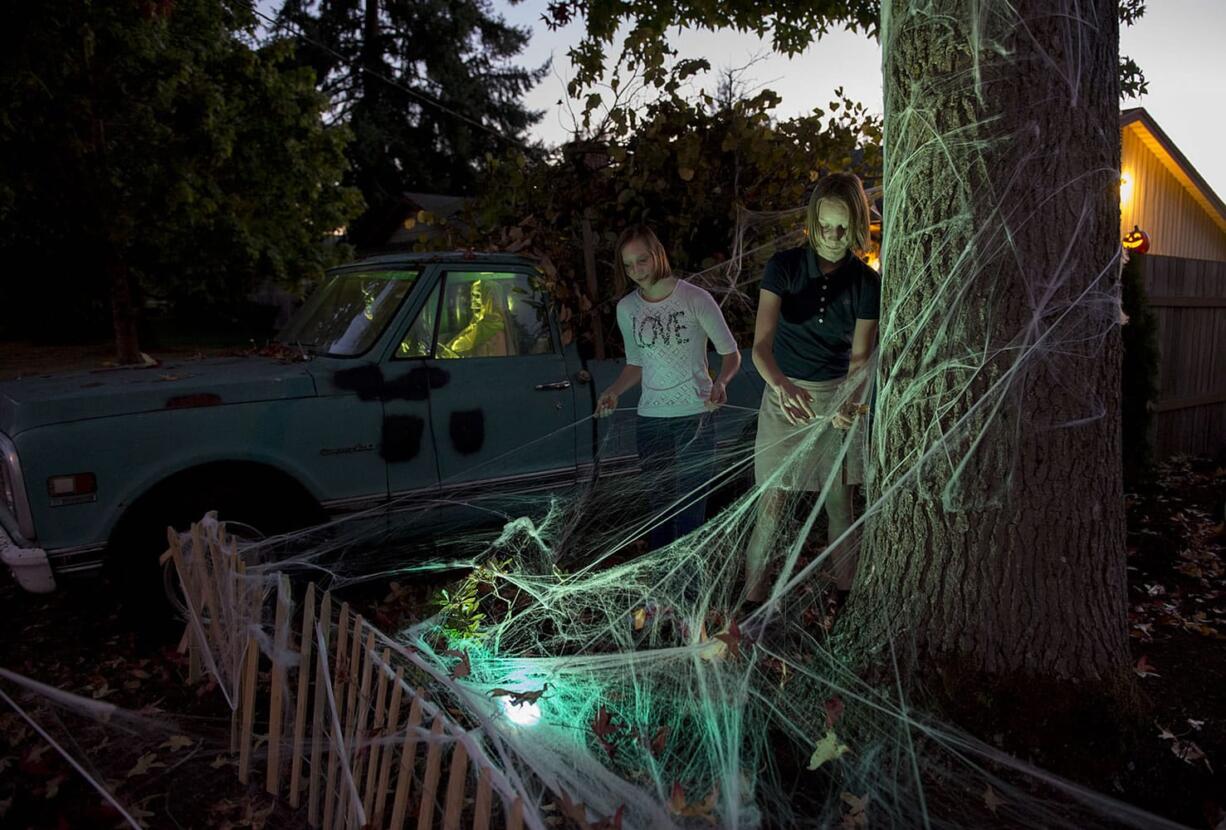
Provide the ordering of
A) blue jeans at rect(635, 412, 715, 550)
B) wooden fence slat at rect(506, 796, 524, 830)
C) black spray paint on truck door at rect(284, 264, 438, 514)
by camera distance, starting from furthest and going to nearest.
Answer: black spray paint on truck door at rect(284, 264, 438, 514) → blue jeans at rect(635, 412, 715, 550) → wooden fence slat at rect(506, 796, 524, 830)

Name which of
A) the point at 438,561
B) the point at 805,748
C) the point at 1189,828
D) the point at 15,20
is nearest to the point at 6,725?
the point at 438,561

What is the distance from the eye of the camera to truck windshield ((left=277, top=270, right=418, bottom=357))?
15.7ft

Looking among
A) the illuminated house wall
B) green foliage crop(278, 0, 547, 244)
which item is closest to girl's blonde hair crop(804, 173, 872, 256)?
the illuminated house wall

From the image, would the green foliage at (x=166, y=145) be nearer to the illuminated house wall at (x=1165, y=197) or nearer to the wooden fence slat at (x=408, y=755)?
the wooden fence slat at (x=408, y=755)

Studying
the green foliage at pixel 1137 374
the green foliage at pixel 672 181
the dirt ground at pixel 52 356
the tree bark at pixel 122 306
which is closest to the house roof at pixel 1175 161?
the green foliage at pixel 1137 374

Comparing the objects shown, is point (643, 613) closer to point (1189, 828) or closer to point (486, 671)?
point (486, 671)

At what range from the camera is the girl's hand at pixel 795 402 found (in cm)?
354

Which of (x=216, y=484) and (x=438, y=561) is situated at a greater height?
(x=216, y=484)

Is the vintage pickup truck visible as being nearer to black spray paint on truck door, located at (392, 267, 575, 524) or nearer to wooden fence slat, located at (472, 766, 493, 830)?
black spray paint on truck door, located at (392, 267, 575, 524)

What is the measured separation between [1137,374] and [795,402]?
5439 mm

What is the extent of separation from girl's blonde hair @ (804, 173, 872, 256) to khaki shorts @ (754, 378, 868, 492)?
1.99ft

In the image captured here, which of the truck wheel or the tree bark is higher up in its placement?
the tree bark

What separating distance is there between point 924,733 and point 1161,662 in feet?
5.41

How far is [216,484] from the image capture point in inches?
170
